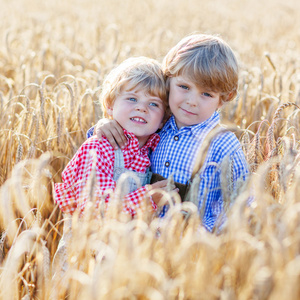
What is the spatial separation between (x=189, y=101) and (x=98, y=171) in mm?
562

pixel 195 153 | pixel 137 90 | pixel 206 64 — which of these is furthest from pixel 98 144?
pixel 206 64

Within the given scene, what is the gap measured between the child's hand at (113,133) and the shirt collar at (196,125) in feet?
0.94

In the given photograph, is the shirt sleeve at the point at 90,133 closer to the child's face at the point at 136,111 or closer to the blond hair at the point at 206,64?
the child's face at the point at 136,111

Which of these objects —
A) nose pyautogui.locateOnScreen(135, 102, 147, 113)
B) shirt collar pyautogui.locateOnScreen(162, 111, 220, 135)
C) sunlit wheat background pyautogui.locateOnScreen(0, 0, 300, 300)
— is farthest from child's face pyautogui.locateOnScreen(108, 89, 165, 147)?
sunlit wheat background pyautogui.locateOnScreen(0, 0, 300, 300)

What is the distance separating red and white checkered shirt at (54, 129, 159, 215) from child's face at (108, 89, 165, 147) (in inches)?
2.0

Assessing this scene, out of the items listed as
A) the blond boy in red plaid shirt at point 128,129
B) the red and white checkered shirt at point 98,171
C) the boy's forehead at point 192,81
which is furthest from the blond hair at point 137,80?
the red and white checkered shirt at point 98,171

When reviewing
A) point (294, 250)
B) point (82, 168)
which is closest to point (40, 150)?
point (82, 168)

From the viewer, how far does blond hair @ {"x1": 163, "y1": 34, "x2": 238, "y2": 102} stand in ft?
7.29

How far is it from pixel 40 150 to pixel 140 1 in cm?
946

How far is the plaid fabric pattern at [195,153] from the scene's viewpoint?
2135mm

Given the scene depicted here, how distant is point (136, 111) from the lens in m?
2.23

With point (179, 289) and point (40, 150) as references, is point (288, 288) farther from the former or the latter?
point (40, 150)

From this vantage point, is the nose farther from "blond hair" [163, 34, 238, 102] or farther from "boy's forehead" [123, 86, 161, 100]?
"blond hair" [163, 34, 238, 102]

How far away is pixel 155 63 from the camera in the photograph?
2.39 m
